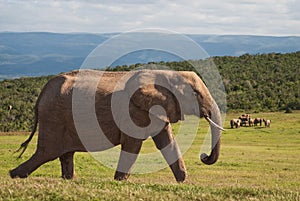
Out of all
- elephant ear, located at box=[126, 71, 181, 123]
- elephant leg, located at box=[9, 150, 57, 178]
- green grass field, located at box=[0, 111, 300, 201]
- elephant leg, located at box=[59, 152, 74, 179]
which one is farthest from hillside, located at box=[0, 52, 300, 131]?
elephant ear, located at box=[126, 71, 181, 123]

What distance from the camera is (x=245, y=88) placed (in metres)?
66.2

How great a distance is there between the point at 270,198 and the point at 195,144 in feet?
80.4

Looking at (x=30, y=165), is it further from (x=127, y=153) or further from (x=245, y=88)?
(x=245, y=88)

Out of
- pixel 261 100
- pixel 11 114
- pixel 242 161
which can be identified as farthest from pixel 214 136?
pixel 261 100

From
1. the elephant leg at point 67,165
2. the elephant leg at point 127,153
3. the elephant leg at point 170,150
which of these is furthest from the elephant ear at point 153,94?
the elephant leg at point 67,165

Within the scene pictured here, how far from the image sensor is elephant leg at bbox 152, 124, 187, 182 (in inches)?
498

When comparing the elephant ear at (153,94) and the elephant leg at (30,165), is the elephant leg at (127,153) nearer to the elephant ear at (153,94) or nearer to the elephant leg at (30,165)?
the elephant ear at (153,94)

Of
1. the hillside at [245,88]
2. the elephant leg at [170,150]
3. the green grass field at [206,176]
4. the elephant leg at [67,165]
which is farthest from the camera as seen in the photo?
the hillside at [245,88]

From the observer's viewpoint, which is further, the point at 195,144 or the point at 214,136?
the point at 195,144

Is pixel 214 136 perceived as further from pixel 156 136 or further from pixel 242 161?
pixel 242 161

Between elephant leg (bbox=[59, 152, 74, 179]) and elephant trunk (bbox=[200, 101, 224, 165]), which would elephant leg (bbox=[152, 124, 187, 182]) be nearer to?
elephant trunk (bbox=[200, 101, 224, 165])

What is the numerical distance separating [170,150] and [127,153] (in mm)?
999

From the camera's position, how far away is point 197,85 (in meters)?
12.9

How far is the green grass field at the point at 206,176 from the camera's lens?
340 inches
